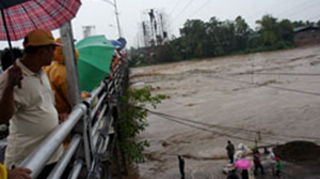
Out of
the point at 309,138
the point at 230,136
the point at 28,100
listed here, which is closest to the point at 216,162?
the point at 230,136

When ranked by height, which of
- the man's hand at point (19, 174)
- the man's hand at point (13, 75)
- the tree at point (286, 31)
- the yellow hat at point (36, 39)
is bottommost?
the man's hand at point (19, 174)

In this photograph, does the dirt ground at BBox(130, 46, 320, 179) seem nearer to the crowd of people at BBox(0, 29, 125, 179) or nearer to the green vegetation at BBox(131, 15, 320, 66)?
the crowd of people at BBox(0, 29, 125, 179)

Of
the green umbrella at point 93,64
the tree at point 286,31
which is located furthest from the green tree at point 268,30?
the green umbrella at point 93,64

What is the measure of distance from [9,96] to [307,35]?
180 ft

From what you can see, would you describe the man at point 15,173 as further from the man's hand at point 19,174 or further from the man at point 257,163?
the man at point 257,163

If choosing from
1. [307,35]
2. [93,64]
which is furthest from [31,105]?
[307,35]

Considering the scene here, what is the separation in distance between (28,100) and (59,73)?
32.7 inches

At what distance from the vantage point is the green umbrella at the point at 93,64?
10.3 ft

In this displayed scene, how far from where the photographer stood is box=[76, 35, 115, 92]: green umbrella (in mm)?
3141

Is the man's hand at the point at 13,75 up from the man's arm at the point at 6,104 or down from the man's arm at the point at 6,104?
up

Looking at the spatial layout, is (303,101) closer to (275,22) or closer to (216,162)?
(216,162)

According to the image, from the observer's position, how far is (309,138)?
403 inches

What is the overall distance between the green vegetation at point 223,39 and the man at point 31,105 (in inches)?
2006

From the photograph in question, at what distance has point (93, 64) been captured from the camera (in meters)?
3.16
